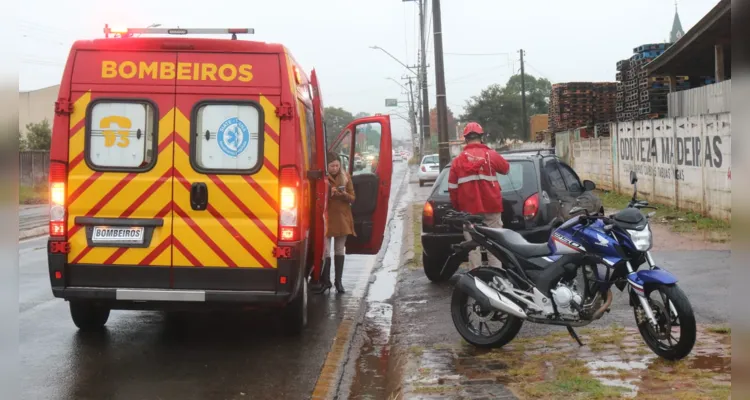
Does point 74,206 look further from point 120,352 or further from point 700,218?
point 700,218

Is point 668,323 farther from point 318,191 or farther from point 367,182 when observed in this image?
point 367,182

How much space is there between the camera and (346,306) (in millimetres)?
9367

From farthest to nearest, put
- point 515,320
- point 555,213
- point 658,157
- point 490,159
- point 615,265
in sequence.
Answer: point 658,157 → point 555,213 → point 490,159 → point 515,320 → point 615,265

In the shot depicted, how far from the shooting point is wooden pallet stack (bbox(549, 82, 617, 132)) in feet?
104

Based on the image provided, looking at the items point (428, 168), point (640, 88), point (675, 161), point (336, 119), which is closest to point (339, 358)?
point (675, 161)

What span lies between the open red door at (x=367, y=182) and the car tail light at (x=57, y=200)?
3.81 meters

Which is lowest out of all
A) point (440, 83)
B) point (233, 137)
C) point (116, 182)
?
point (116, 182)

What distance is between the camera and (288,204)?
22.0 feet

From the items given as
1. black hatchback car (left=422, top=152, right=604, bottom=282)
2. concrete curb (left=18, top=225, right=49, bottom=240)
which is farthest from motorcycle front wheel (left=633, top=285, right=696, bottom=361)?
concrete curb (left=18, top=225, right=49, bottom=240)

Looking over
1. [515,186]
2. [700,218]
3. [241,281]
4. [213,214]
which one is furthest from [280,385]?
[700,218]

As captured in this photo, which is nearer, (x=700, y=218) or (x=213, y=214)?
(x=213, y=214)

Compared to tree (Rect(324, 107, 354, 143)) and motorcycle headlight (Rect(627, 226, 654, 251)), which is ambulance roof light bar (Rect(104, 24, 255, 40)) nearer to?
motorcycle headlight (Rect(627, 226, 654, 251))

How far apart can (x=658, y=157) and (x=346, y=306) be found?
38.0 ft

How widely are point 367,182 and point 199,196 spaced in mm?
3458
